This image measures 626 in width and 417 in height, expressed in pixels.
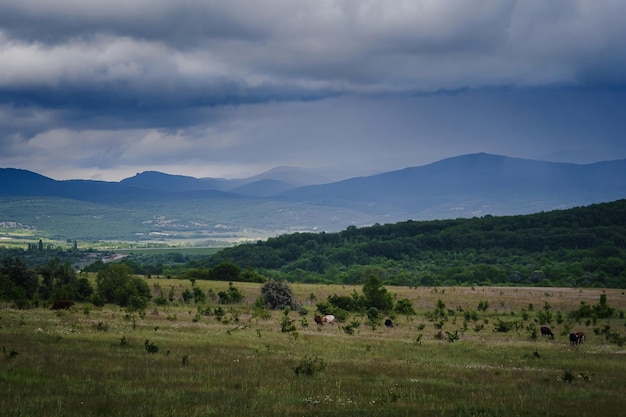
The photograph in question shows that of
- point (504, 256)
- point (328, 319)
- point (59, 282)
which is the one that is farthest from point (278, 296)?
point (504, 256)

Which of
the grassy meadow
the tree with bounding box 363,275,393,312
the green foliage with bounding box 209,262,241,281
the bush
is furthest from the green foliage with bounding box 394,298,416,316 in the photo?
the green foliage with bounding box 209,262,241,281

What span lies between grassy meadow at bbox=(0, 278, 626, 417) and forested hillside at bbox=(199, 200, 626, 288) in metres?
91.0

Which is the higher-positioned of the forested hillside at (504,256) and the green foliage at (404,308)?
the forested hillside at (504,256)

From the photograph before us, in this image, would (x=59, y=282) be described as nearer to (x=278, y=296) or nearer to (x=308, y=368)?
(x=278, y=296)

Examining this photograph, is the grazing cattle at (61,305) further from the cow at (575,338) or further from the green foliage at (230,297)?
the cow at (575,338)

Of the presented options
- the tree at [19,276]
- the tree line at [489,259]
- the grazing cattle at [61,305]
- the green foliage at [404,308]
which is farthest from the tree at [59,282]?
the tree line at [489,259]

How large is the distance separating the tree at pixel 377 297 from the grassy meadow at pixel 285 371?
66.7ft

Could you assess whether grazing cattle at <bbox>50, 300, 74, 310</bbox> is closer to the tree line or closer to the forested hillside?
the tree line

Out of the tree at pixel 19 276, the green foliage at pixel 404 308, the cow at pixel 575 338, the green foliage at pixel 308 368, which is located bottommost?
the green foliage at pixel 404 308

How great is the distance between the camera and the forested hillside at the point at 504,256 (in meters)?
139

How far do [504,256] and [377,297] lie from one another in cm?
10960

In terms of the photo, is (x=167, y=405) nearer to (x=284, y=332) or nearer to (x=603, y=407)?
(x=603, y=407)

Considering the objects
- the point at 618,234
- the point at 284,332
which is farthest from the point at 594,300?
the point at 618,234

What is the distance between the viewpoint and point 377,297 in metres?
70.1
